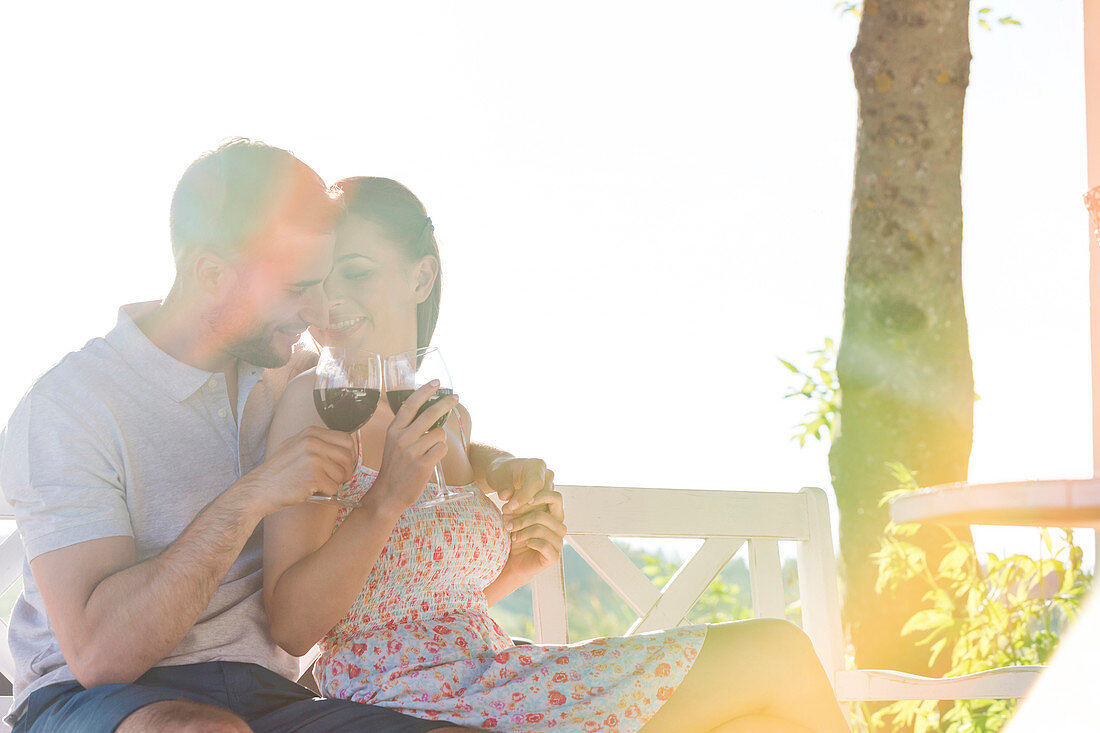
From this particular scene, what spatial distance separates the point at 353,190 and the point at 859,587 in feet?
7.14

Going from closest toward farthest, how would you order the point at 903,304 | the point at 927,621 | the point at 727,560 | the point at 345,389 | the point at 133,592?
the point at 133,592, the point at 345,389, the point at 727,560, the point at 927,621, the point at 903,304

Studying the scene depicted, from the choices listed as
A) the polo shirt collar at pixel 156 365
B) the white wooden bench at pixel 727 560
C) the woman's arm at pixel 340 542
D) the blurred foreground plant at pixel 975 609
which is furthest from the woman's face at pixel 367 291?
the blurred foreground plant at pixel 975 609

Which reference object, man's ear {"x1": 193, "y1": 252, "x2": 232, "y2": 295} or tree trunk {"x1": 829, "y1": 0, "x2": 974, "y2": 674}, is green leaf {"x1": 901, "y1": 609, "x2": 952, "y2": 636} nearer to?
tree trunk {"x1": 829, "y1": 0, "x2": 974, "y2": 674}

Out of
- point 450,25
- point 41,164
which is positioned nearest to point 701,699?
point 41,164

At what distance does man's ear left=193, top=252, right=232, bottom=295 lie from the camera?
1.67 meters

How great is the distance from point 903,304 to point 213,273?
2245 mm

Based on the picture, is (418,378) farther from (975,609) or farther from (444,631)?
(975,609)

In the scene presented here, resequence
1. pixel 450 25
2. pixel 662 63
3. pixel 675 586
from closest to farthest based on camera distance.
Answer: pixel 675 586 → pixel 450 25 → pixel 662 63

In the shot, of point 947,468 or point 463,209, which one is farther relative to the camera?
point 463,209

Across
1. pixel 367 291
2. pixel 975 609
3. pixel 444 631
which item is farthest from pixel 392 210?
pixel 975 609

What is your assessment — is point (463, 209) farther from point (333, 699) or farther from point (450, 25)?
point (333, 699)

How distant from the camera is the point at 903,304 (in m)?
3.21

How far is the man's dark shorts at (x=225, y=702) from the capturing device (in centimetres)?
134

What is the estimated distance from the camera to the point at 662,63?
6.50 m
